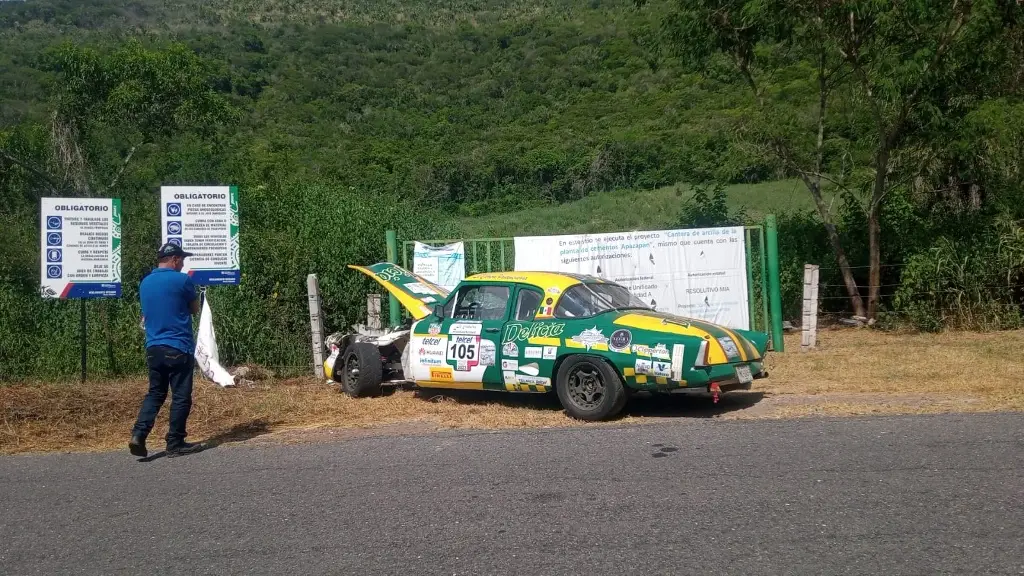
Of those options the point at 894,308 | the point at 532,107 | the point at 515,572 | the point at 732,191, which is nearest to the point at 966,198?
the point at 894,308

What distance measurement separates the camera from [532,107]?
171 ft

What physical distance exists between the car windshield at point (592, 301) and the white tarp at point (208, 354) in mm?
4778

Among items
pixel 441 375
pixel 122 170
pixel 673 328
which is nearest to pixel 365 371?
pixel 441 375

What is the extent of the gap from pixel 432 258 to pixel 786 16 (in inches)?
278

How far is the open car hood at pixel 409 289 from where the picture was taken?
424 inches

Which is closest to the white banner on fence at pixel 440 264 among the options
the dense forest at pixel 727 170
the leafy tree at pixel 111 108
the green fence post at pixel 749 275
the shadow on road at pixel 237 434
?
the dense forest at pixel 727 170

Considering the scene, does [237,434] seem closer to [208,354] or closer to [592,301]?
[208,354]

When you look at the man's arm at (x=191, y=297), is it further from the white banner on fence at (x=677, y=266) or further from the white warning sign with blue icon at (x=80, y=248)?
the white banner on fence at (x=677, y=266)

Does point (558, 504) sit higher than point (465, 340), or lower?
lower

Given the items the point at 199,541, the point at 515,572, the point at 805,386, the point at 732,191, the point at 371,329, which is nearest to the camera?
the point at 515,572

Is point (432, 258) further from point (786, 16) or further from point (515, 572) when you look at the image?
point (515, 572)

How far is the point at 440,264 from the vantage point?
1332 centimetres

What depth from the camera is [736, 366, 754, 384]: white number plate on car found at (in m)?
8.61

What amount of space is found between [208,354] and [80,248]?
2174 millimetres
